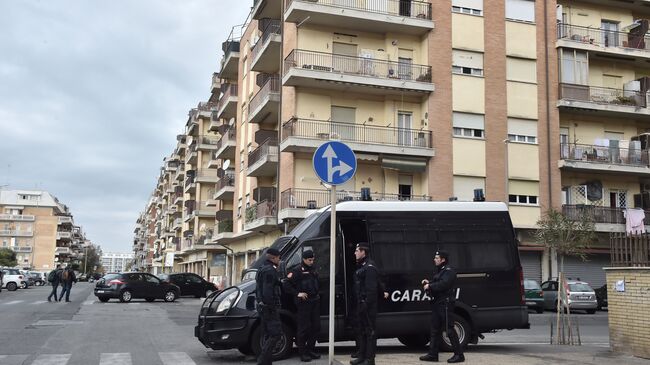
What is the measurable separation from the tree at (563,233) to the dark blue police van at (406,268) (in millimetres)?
17707

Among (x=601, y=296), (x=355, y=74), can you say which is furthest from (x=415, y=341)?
(x=601, y=296)

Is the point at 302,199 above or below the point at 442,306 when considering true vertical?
above

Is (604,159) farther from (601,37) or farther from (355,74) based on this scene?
(355,74)

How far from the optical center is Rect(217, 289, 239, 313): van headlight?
10.4 metres

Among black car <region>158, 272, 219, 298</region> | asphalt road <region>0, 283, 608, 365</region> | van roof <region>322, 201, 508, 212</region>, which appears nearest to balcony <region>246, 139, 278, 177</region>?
black car <region>158, 272, 219, 298</region>

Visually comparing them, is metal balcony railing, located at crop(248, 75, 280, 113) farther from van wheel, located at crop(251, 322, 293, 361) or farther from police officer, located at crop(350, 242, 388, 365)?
police officer, located at crop(350, 242, 388, 365)

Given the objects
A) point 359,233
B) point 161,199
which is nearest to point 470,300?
point 359,233

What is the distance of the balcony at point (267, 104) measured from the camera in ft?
106

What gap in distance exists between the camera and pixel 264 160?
32188mm

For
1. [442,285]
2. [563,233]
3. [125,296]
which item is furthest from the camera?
[125,296]

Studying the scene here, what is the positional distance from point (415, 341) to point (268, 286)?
4.33 metres

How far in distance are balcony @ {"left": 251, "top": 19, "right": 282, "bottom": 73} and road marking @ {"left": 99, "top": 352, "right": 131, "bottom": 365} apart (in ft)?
77.6

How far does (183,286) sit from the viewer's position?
3769cm

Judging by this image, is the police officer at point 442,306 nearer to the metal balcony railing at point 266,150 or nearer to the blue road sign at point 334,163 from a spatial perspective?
the blue road sign at point 334,163
